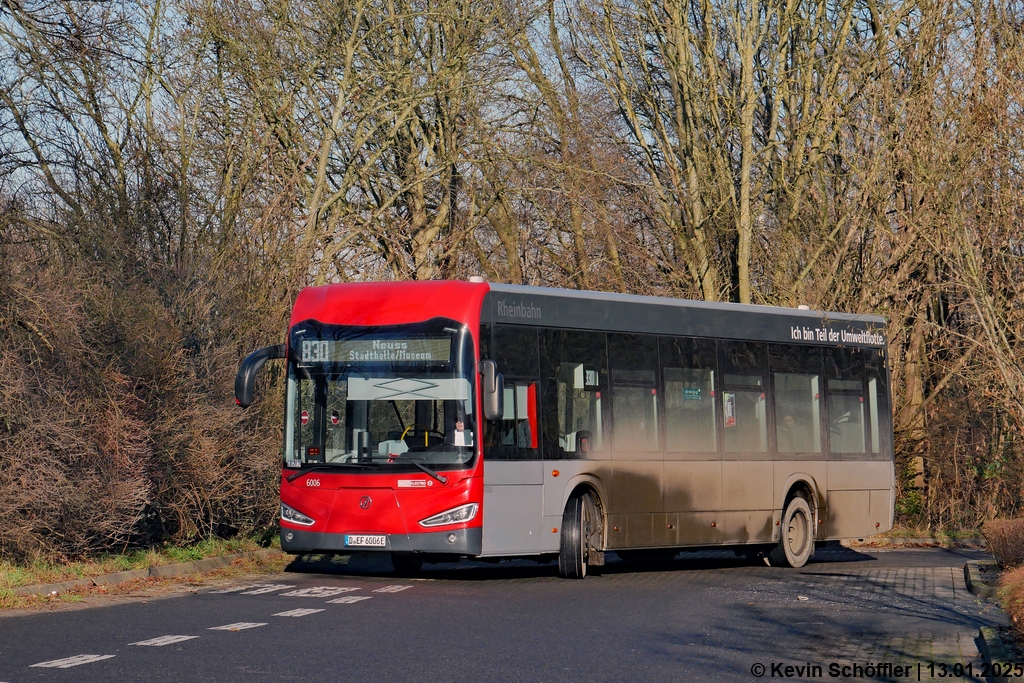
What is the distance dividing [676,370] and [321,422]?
4839 millimetres

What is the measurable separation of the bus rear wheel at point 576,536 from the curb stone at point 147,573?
13.8ft

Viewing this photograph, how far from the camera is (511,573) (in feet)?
59.2

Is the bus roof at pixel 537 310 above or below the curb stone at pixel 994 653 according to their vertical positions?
above

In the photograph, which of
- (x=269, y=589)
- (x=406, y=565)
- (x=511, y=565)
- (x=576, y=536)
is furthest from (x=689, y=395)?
(x=269, y=589)

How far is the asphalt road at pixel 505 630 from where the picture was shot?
9516 mm

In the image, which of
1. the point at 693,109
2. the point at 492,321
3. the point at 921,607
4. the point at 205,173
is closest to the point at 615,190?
the point at 693,109

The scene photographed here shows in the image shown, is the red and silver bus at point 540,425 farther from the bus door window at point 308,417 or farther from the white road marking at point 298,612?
the white road marking at point 298,612

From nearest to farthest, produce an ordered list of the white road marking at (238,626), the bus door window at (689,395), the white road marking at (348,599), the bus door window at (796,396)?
the white road marking at (238,626)
the white road marking at (348,599)
the bus door window at (689,395)
the bus door window at (796,396)

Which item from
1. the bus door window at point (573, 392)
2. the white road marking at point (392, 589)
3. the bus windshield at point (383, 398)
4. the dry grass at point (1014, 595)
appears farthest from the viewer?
the bus door window at point (573, 392)

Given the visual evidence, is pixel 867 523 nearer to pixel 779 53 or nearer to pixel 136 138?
pixel 779 53

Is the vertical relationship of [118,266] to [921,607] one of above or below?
above

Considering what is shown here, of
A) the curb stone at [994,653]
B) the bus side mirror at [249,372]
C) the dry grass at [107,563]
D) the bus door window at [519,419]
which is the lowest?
the curb stone at [994,653]

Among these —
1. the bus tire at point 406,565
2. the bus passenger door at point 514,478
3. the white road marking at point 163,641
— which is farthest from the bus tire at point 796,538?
the white road marking at point 163,641

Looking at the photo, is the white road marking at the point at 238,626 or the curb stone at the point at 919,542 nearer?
the white road marking at the point at 238,626
